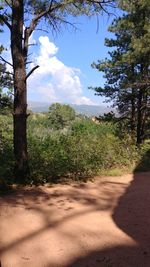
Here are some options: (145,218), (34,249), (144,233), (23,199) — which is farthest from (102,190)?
(34,249)

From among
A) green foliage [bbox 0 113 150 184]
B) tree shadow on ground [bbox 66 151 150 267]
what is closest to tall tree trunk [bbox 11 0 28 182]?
green foliage [bbox 0 113 150 184]

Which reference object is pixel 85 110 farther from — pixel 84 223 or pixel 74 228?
pixel 74 228

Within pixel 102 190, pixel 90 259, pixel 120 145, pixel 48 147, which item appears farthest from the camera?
pixel 120 145

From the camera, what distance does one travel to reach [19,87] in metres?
9.81

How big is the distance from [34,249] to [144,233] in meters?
1.69

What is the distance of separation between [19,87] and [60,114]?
26.5 m

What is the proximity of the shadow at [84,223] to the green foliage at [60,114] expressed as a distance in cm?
2463

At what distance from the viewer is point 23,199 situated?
8203 millimetres

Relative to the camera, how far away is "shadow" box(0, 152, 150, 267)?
198 inches

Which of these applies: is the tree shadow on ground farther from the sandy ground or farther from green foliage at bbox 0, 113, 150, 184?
green foliage at bbox 0, 113, 150, 184

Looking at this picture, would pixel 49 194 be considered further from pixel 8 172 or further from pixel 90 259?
pixel 90 259

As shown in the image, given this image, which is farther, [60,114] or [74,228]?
[60,114]

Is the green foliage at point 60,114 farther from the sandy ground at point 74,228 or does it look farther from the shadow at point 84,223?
the sandy ground at point 74,228

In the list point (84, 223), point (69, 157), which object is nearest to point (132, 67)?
point (69, 157)
